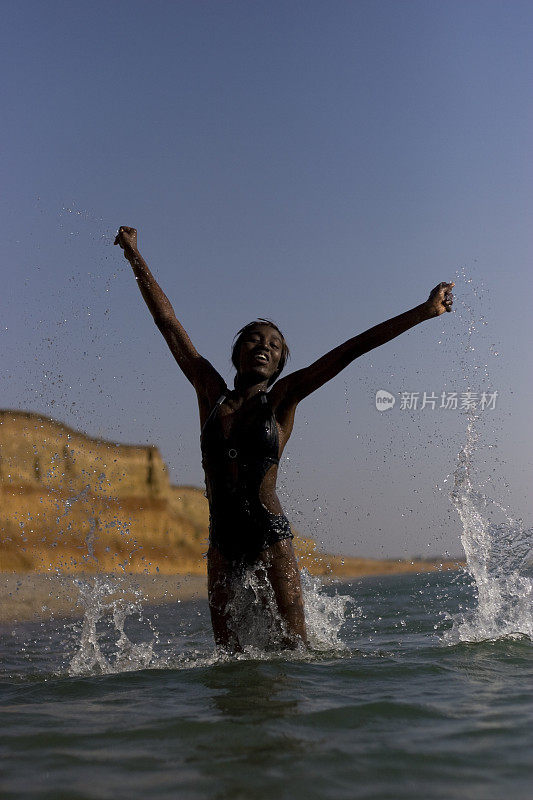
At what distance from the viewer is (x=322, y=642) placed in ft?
18.7

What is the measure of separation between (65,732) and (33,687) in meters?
1.29

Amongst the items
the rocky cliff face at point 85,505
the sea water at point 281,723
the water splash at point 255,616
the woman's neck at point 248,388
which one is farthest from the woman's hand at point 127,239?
the rocky cliff face at point 85,505

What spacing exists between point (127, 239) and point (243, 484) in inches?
71.6

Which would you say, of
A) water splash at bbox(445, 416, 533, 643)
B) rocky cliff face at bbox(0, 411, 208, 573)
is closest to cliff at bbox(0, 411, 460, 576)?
rocky cliff face at bbox(0, 411, 208, 573)

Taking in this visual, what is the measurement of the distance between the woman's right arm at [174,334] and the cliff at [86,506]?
20571 millimetres

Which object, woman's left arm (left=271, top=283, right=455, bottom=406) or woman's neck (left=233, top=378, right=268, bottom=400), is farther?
woman's neck (left=233, top=378, right=268, bottom=400)

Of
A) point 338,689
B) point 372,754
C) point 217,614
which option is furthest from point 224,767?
point 217,614

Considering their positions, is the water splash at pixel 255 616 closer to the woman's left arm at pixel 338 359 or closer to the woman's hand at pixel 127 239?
the woman's left arm at pixel 338 359

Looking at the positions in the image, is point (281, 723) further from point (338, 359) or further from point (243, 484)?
point (338, 359)

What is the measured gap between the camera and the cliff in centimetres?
2639

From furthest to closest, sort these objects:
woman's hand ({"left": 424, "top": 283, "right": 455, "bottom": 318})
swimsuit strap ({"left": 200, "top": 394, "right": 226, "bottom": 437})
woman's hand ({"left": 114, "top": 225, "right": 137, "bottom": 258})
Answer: woman's hand ({"left": 114, "top": 225, "right": 137, "bottom": 258}) → woman's hand ({"left": 424, "top": 283, "right": 455, "bottom": 318}) → swimsuit strap ({"left": 200, "top": 394, "right": 226, "bottom": 437})

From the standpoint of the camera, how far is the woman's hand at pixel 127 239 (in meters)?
5.16

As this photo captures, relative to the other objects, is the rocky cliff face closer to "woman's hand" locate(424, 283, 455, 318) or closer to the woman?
the woman

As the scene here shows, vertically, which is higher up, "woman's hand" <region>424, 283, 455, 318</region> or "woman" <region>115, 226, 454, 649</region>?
"woman's hand" <region>424, 283, 455, 318</region>
